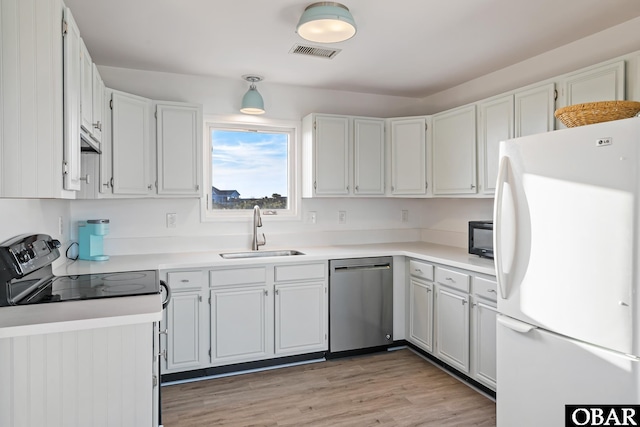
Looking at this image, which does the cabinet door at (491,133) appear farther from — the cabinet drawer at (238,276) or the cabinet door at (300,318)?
the cabinet drawer at (238,276)

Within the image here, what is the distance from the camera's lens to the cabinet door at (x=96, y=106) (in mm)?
2320

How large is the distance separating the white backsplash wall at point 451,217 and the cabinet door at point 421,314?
68 centimetres

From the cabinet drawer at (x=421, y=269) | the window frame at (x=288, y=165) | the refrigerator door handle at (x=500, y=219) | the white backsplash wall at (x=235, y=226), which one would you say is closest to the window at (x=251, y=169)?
the window frame at (x=288, y=165)

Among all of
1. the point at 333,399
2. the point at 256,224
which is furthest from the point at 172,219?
the point at 333,399

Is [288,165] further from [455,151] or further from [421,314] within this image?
[421,314]

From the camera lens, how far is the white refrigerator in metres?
1.58

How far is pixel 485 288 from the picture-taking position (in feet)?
8.63

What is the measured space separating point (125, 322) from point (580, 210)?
74.7 inches

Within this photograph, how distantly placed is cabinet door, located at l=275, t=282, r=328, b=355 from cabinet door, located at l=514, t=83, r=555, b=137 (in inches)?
73.3

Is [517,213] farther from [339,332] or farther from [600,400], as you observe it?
[339,332]

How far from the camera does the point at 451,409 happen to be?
8.37 ft

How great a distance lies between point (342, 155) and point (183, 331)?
1953 mm

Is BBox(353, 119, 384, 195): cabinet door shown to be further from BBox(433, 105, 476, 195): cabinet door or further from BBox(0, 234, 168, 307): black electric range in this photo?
BBox(0, 234, 168, 307): black electric range

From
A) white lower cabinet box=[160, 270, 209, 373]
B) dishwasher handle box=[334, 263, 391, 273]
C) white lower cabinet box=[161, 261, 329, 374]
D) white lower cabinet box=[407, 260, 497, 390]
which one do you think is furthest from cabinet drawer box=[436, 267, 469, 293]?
white lower cabinet box=[160, 270, 209, 373]
